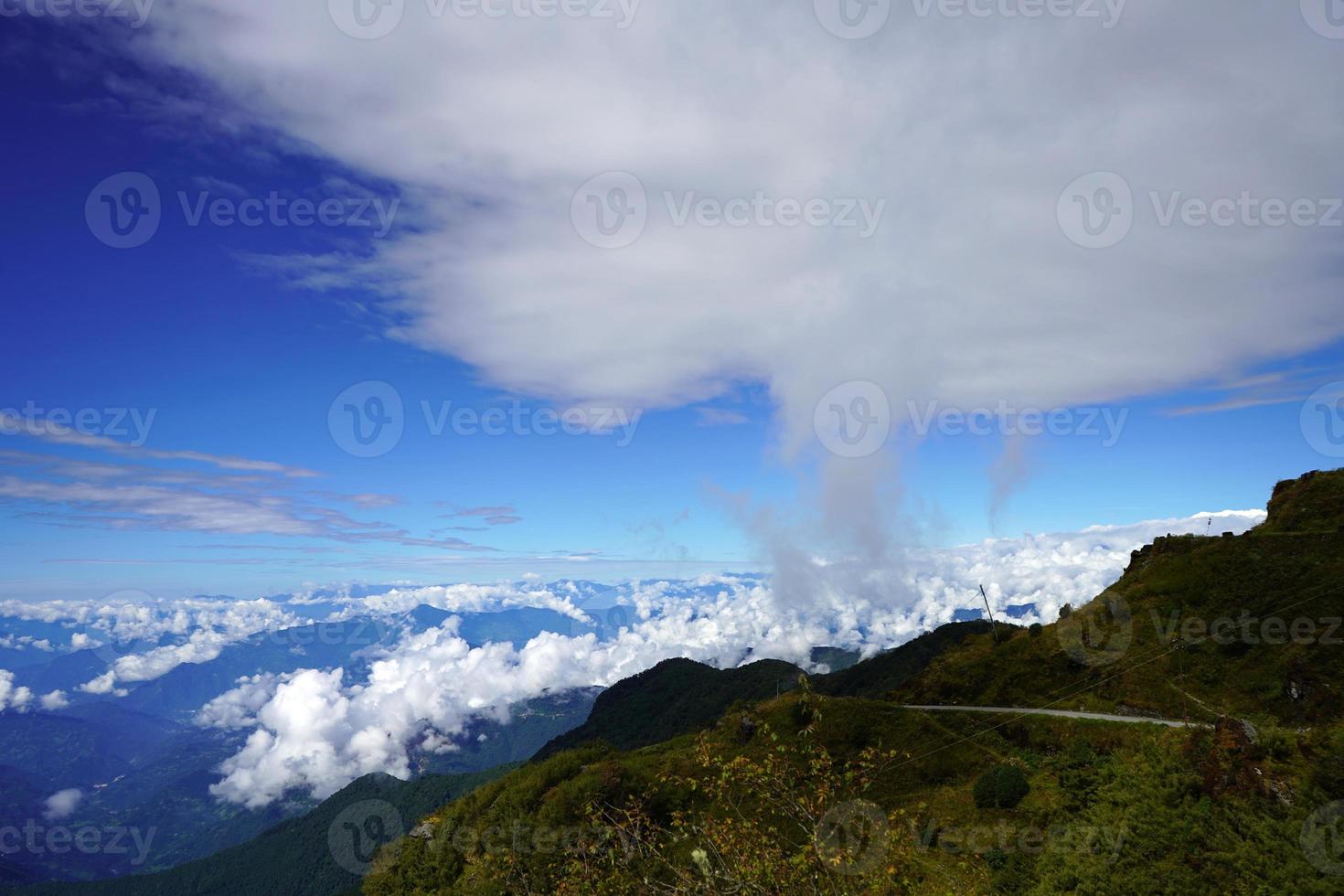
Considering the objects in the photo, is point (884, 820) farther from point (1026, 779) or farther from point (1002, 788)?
point (1026, 779)

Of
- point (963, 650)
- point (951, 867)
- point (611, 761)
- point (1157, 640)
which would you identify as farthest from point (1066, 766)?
point (963, 650)

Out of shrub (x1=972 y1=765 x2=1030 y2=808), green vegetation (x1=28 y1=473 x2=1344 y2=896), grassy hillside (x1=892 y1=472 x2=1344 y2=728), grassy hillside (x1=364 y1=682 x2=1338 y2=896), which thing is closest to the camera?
grassy hillside (x1=364 y1=682 x2=1338 y2=896)

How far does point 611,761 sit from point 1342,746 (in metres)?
45.2

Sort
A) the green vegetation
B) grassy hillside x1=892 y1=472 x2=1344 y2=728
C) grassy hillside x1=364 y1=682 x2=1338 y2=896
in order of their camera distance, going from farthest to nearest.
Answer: grassy hillside x1=892 y1=472 x2=1344 y2=728 < the green vegetation < grassy hillside x1=364 y1=682 x2=1338 y2=896

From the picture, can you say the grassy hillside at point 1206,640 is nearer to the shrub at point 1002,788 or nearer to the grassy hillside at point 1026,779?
the grassy hillside at point 1026,779

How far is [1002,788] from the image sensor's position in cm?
3472

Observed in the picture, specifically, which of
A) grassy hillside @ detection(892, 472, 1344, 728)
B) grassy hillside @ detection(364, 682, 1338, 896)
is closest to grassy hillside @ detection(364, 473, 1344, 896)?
grassy hillside @ detection(364, 682, 1338, 896)

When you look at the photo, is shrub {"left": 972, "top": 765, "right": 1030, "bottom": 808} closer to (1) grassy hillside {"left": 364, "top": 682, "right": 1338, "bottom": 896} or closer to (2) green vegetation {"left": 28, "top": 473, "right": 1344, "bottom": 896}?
(2) green vegetation {"left": 28, "top": 473, "right": 1344, "bottom": 896}

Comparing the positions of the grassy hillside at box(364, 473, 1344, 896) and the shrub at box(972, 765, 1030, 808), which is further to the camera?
the shrub at box(972, 765, 1030, 808)

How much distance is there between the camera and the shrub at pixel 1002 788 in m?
34.4

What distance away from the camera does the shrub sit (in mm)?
34406

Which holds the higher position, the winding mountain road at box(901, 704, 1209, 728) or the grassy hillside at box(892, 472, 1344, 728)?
the grassy hillside at box(892, 472, 1344, 728)

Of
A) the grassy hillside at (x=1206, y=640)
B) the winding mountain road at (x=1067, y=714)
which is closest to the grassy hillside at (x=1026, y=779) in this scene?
the grassy hillside at (x=1206, y=640)

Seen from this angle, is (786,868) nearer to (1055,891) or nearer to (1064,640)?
(1055,891)
